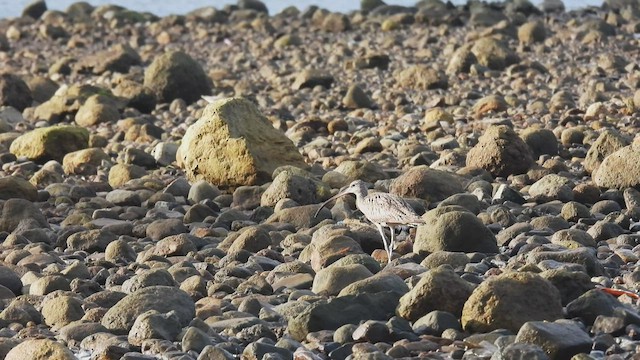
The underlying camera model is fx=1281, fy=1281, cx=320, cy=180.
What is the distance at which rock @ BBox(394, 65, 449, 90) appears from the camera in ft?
59.2

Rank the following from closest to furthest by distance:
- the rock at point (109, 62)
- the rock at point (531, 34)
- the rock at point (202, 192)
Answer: the rock at point (202, 192), the rock at point (109, 62), the rock at point (531, 34)

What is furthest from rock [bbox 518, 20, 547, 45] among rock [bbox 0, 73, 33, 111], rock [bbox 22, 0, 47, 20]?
rock [bbox 22, 0, 47, 20]

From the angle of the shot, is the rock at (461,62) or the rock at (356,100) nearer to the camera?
the rock at (356,100)

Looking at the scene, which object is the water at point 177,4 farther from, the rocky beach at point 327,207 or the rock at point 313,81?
the rock at point 313,81

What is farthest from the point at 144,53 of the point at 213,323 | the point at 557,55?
the point at 213,323

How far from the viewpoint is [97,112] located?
1681 centimetres

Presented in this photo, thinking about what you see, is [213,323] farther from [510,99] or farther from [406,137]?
[510,99]

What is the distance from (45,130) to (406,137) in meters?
3.96

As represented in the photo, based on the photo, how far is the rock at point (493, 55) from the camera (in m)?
19.5

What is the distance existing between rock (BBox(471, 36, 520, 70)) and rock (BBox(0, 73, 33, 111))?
6817mm

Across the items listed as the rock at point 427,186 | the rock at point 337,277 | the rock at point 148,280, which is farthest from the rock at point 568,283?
the rock at point 427,186

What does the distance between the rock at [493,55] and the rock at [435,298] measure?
13.0 m

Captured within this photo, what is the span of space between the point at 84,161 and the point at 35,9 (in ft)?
68.3

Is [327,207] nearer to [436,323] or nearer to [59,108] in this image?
[436,323]
